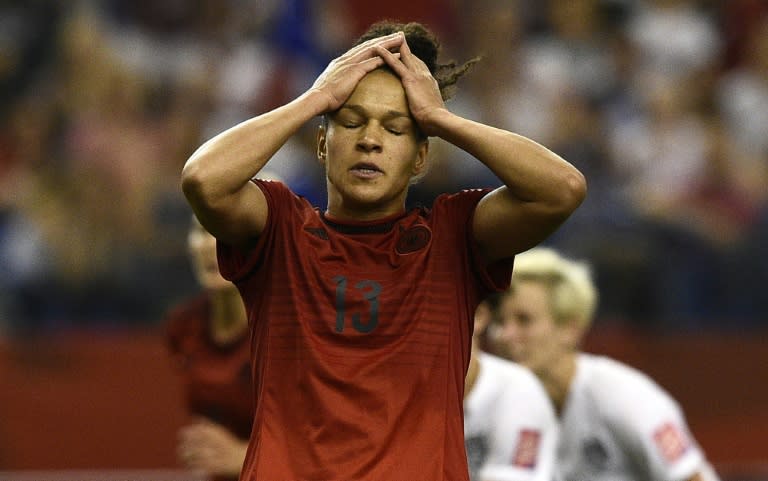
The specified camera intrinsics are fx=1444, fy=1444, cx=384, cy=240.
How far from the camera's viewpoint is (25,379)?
25.1 ft

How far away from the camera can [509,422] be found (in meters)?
4.75

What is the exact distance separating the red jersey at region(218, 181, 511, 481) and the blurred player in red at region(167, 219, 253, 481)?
1.97m

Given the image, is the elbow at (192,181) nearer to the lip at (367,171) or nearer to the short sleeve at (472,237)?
the lip at (367,171)

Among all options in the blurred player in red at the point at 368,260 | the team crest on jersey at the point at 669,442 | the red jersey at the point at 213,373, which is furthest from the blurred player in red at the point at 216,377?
the blurred player in red at the point at 368,260

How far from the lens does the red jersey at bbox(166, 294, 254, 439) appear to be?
5.27m

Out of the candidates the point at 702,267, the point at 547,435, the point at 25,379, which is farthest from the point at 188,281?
the point at 547,435

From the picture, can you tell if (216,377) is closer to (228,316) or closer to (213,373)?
(213,373)

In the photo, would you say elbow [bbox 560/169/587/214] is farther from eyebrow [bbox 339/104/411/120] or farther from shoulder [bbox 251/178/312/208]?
shoulder [bbox 251/178/312/208]

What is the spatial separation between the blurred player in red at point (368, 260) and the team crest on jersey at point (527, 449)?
1.49 metres

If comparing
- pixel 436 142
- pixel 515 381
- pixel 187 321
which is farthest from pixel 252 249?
pixel 436 142

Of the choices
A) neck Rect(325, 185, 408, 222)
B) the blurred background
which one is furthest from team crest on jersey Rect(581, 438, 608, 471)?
the blurred background

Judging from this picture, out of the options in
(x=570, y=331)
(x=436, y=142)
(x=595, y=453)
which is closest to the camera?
(x=595, y=453)

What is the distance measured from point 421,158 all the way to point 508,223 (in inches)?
12.4

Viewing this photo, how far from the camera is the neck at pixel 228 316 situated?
213 inches
